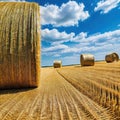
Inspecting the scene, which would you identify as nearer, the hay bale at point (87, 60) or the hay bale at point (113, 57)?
the hay bale at point (87, 60)

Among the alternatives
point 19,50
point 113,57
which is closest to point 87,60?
point 113,57

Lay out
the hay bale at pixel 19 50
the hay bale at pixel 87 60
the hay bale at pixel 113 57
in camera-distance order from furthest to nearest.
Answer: the hay bale at pixel 113 57 → the hay bale at pixel 87 60 → the hay bale at pixel 19 50

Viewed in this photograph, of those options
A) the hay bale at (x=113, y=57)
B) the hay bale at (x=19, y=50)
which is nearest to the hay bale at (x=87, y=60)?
the hay bale at (x=113, y=57)

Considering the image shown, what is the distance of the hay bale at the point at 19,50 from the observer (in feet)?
14.5

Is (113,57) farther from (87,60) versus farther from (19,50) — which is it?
(19,50)

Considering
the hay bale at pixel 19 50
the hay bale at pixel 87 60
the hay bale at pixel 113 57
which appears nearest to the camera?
the hay bale at pixel 19 50

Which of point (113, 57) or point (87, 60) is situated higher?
point (113, 57)

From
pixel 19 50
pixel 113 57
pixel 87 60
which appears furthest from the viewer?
pixel 113 57

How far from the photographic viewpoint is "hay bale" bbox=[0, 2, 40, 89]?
443 centimetres

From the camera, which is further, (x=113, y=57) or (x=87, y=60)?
(x=113, y=57)

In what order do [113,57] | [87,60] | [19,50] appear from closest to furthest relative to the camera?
[19,50] → [87,60] → [113,57]

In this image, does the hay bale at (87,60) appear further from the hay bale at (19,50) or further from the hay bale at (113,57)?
the hay bale at (19,50)

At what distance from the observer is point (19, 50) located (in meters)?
4.45

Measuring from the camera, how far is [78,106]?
2.65 metres
